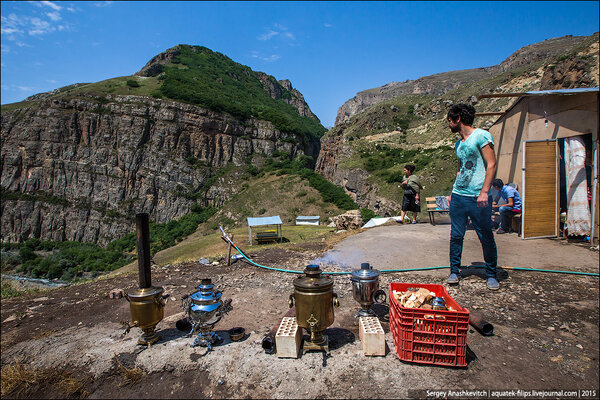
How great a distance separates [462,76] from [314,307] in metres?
114

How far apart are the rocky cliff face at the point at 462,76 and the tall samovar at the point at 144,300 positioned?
46.5m

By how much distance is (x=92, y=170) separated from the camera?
56.7 metres

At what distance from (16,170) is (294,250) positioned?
69092 millimetres

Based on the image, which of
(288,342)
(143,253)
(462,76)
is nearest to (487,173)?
(288,342)

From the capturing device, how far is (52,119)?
56219mm

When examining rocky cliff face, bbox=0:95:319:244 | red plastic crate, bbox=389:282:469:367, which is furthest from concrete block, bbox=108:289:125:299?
rocky cliff face, bbox=0:95:319:244

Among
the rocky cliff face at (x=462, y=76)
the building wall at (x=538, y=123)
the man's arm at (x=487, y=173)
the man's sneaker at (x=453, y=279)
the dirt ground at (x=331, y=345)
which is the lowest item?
the dirt ground at (x=331, y=345)

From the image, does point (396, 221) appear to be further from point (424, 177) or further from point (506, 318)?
point (424, 177)

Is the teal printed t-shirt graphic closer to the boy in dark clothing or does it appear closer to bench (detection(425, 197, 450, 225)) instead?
the boy in dark clothing

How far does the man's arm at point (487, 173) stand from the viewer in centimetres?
428

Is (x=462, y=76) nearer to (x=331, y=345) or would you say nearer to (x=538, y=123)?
(x=538, y=123)

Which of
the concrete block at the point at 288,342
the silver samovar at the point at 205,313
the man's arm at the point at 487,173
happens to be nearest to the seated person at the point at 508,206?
the man's arm at the point at 487,173

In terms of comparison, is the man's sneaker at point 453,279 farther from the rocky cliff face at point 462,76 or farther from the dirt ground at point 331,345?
the rocky cliff face at point 462,76

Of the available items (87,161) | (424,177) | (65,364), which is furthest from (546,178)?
(87,161)
